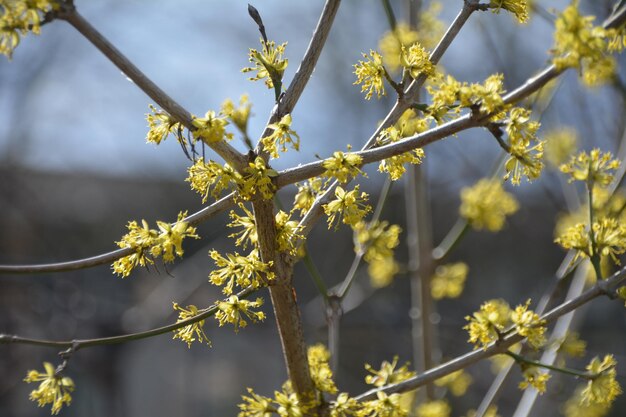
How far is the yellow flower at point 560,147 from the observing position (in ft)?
8.20

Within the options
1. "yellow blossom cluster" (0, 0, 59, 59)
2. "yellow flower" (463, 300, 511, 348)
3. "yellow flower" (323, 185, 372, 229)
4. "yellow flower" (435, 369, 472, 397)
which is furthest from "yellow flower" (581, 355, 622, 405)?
"yellow blossom cluster" (0, 0, 59, 59)

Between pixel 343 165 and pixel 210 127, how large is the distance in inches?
→ 8.0

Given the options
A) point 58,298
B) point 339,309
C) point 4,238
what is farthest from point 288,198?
point 339,309

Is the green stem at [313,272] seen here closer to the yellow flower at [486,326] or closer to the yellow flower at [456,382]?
the yellow flower at [486,326]

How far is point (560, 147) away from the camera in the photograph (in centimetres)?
250

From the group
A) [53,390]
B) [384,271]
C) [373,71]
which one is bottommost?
[53,390]

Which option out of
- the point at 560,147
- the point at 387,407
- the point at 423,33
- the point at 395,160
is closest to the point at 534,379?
the point at 387,407

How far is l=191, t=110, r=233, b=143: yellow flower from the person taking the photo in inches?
37.6

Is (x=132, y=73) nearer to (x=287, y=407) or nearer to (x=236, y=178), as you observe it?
(x=236, y=178)

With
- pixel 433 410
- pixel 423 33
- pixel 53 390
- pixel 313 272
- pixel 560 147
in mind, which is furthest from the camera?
pixel 560 147

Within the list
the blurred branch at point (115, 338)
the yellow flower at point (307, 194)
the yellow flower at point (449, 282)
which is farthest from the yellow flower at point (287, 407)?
the yellow flower at point (449, 282)

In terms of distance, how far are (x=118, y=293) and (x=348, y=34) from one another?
3.22m

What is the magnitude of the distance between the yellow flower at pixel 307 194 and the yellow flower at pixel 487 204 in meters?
1.02

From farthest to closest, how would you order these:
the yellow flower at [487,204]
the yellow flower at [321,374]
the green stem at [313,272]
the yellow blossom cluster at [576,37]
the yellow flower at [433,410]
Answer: the yellow flower at [487,204] → the yellow flower at [433,410] → the green stem at [313,272] → the yellow flower at [321,374] → the yellow blossom cluster at [576,37]
